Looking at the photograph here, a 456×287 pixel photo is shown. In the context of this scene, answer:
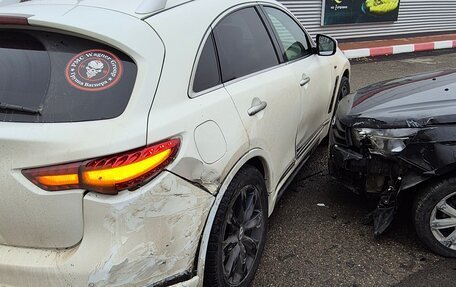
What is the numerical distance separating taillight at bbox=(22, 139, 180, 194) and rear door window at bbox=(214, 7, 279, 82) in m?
0.91

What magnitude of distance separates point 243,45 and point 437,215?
164 centimetres

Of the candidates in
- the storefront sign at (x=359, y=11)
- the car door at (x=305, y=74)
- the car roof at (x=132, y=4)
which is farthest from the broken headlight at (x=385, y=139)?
the storefront sign at (x=359, y=11)

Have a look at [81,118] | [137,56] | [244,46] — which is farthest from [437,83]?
[81,118]

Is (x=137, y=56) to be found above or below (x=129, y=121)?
above

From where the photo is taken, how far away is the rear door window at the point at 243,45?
8.72ft

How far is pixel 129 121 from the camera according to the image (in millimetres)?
1894

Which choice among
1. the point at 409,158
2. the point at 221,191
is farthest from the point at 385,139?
the point at 221,191

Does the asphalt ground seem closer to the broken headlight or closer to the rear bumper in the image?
the broken headlight

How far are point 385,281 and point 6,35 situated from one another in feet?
8.07

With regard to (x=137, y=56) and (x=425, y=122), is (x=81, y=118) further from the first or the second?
(x=425, y=122)

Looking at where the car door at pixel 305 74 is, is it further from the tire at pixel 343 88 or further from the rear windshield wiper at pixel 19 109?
the rear windshield wiper at pixel 19 109

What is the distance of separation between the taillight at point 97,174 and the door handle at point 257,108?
894 mm

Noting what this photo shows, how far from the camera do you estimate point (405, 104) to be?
3.18 metres

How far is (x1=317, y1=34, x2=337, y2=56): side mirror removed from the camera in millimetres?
4079
